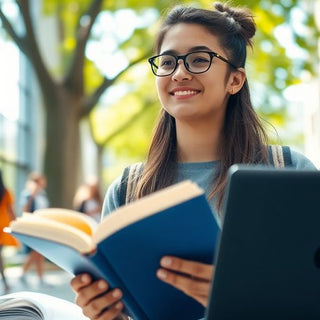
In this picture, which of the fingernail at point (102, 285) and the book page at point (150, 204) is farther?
the fingernail at point (102, 285)

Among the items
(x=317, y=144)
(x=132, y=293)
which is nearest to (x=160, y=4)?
(x=132, y=293)

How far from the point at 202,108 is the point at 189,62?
15 centimetres

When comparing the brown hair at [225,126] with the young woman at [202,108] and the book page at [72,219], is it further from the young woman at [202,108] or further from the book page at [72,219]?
the book page at [72,219]

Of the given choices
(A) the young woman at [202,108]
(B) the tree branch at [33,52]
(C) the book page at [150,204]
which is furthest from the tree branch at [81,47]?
(C) the book page at [150,204]

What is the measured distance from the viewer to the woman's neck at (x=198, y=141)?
2.36 meters

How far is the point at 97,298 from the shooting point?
1714 millimetres

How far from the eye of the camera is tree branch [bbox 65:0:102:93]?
38.0 feet

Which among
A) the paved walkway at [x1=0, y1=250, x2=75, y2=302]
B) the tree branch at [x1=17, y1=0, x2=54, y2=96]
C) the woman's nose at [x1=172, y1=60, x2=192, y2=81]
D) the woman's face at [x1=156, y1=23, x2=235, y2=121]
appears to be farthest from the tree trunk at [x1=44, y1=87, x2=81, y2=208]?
the woman's nose at [x1=172, y1=60, x2=192, y2=81]

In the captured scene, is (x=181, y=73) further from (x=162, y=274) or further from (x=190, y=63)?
(x=162, y=274)

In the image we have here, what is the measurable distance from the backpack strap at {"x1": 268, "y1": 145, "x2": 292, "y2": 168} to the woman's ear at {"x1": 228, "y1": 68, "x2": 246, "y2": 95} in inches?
→ 10.3

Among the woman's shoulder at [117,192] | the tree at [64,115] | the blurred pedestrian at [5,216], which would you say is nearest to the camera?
the woman's shoulder at [117,192]

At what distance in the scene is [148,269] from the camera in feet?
5.24

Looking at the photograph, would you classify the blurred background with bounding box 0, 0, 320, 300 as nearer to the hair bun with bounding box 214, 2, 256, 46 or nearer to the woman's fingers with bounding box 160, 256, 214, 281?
the hair bun with bounding box 214, 2, 256, 46

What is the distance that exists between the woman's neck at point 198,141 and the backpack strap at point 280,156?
19cm
